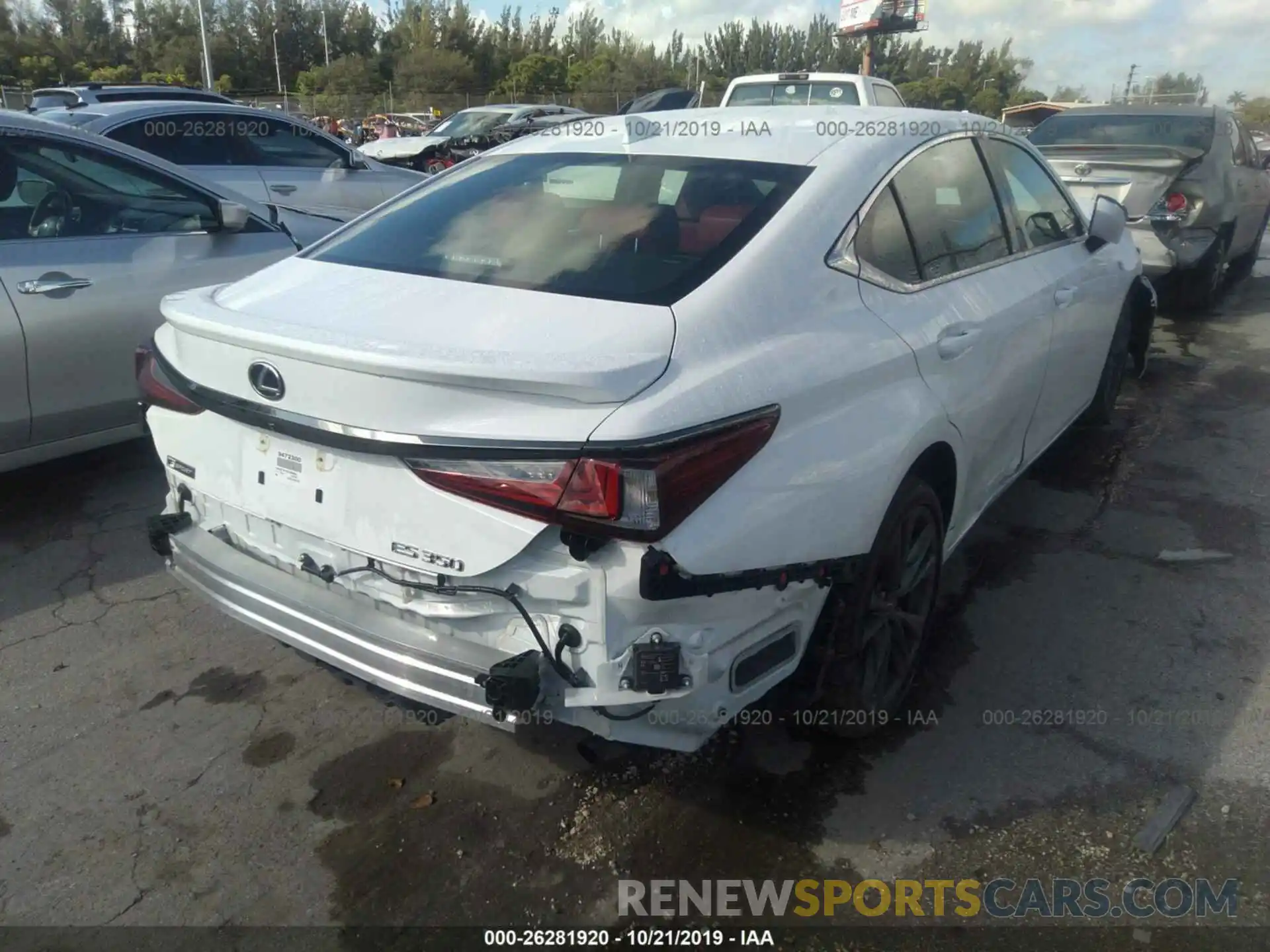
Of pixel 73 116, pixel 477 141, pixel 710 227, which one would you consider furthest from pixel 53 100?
pixel 477 141

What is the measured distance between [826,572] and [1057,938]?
0.98 metres

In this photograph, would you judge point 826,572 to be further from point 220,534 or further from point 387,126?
point 387,126

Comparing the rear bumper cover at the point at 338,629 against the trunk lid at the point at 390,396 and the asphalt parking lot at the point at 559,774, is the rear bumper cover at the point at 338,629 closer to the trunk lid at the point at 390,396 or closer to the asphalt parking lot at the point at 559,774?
the trunk lid at the point at 390,396

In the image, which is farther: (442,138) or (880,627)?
(442,138)

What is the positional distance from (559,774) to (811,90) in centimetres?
1188

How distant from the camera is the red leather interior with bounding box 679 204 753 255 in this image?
2570 mm

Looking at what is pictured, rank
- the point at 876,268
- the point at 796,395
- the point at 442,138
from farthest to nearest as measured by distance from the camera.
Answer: the point at 442,138 → the point at 876,268 → the point at 796,395

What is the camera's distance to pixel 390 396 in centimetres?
214

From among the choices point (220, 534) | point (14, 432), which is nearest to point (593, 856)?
point (220, 534)

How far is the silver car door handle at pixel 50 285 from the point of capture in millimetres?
4016

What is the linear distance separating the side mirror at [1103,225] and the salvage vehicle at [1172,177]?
11.8 ft

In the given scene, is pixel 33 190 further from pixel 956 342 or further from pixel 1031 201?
pixel 1031 201

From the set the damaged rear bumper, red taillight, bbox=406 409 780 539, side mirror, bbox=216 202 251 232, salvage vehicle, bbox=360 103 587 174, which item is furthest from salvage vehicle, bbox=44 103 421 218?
salvage vehicle, bbox=360 103 587 174

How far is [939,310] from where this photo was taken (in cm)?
294
